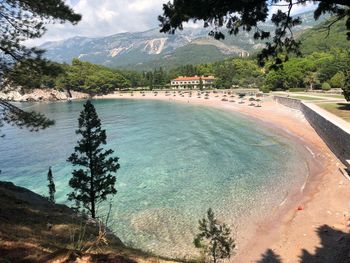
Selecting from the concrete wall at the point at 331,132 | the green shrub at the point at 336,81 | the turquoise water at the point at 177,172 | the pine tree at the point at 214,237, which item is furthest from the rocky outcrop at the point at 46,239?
the green shrub at the point at 336,81

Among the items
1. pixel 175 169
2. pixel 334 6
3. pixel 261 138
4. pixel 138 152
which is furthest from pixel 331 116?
pixel 334 6

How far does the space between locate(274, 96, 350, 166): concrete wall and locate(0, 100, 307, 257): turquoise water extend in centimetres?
458

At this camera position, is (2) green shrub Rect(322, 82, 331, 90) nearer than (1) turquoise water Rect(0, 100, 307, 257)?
No

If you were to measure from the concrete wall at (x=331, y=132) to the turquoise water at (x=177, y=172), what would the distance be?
458 centimetres

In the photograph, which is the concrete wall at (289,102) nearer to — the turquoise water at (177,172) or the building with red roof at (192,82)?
the turquoise water at (177,172)

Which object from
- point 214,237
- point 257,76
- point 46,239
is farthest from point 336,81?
point 46,239

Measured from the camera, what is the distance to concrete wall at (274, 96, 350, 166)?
3601 centimetres

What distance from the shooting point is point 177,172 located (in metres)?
40.3

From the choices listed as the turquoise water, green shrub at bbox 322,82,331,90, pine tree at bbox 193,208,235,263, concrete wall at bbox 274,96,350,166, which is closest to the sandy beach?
concrete wall at bbox 274,96,350,166

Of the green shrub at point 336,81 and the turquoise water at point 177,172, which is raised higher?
the green shrub at point 336,81

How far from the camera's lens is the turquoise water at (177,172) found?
26.5 meters

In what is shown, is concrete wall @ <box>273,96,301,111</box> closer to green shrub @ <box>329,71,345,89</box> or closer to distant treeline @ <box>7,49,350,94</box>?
distant treeline @ <box>7,49,350,94</box>

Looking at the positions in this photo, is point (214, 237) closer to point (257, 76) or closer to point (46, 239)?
point (46, 239)

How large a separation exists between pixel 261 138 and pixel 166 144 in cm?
1652
